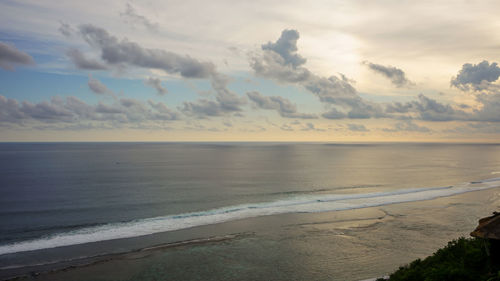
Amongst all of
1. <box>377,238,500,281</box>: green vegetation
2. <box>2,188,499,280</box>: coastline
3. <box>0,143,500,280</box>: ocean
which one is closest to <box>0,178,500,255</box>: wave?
<box>0,143,500,280</box>: ocean

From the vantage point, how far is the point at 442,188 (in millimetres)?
62375

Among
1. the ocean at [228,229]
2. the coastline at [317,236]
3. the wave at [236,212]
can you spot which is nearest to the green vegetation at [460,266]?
the coastline at [317,236]

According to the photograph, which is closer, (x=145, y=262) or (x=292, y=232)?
(x=145, y=262)

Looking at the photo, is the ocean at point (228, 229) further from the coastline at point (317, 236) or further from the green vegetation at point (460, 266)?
the green vegetation at point (460, 266)

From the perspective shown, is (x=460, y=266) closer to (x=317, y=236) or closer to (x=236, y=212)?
(x=317, y=236)

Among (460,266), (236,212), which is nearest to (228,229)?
(236,212)

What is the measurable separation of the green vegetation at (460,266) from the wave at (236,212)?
75.0ft

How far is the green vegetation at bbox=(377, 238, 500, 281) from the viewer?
51.5 ft

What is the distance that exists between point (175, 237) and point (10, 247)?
48.3ft

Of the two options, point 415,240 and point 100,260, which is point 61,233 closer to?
point 100,260

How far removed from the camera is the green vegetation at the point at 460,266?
618 inches

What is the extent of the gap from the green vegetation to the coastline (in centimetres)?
410

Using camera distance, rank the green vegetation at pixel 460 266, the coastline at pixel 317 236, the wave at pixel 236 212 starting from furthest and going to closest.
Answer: the wave at pixel 236 212, the coastline at pixel 317 236, the green vegetation at pixel 460 266

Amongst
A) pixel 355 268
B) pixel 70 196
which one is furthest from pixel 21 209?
pixel 355 268
